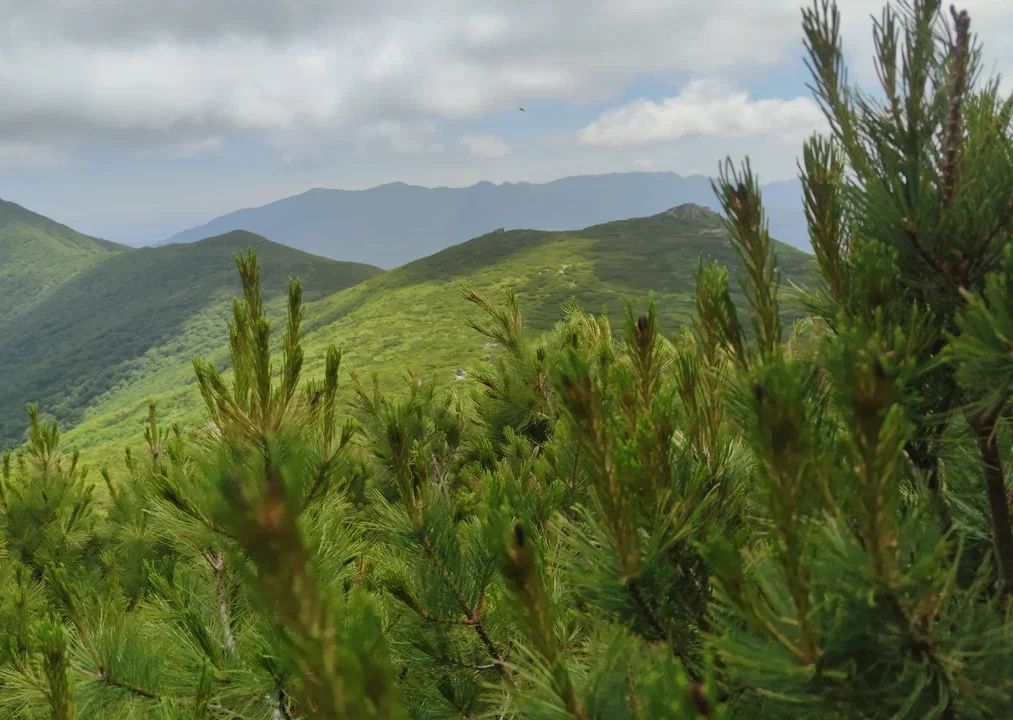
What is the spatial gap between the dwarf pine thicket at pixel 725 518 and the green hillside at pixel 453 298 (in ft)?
345

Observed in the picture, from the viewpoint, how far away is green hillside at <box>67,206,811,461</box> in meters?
136

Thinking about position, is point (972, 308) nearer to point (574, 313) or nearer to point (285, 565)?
point (285, 565)

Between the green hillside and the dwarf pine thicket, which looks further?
the green hillside

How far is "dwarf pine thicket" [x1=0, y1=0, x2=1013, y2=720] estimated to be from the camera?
1.23m

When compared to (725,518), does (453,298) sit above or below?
above

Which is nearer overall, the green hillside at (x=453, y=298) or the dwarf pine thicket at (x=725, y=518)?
the dwarf pine thicket at (x=725, y=518)

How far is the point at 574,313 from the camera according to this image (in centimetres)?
739

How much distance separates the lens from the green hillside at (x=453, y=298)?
136250mm

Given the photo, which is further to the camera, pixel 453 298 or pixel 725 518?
pixel 453 298

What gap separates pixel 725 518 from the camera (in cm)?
219

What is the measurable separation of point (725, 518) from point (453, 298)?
16601cm

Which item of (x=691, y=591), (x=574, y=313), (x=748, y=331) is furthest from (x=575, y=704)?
(x=574, y=313)

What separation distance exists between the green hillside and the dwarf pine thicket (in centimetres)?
10515

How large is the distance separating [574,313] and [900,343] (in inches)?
229
